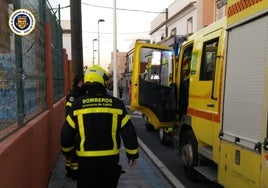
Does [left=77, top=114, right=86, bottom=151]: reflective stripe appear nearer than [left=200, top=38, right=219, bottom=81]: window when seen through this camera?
Yes

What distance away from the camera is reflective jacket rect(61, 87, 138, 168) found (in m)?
4.43

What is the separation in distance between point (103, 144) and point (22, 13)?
1736 mm

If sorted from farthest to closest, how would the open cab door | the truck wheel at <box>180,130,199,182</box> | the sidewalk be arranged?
the open cab door < the truck wheel at <box>180,130,199,182</box> < the sidewalk

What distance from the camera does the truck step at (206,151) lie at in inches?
267

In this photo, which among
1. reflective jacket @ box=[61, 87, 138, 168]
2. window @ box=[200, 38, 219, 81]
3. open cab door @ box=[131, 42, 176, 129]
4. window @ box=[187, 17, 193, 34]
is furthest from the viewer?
window @ box=[187, 17, 193, 34]

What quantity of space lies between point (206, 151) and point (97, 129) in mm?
2988

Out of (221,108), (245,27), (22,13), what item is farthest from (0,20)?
(221,108)

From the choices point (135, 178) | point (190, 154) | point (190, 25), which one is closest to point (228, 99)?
point (190, 154)

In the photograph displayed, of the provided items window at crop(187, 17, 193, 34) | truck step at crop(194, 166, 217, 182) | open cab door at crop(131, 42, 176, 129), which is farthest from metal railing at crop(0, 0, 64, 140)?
window at crop(187, 17, 193, 34)

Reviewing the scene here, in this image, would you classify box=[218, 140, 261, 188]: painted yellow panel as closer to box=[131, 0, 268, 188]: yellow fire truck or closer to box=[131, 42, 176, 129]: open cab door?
box=[131, 0, 268, 188]: yellow fire truck

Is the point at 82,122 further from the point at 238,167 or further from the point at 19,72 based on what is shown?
the point at 238,167

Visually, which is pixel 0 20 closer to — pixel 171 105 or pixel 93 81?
pixel 93 81

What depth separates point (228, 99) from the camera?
18.9ft

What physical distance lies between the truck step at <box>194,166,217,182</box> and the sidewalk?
64 centimetres
